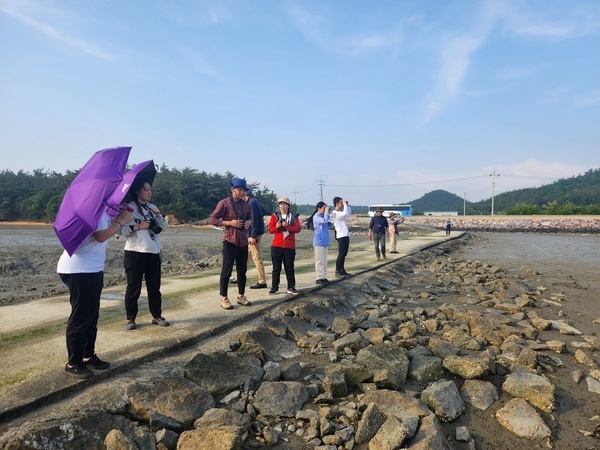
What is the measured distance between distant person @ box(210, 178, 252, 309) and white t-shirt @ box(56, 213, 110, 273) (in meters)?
2.28

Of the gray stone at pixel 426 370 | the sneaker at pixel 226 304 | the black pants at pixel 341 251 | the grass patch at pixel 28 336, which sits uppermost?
the black pants at pixel 341 251

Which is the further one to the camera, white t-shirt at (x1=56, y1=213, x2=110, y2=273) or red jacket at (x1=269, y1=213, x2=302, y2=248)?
red jacket at (x1=269, y1=213, x2=302, y2=248)

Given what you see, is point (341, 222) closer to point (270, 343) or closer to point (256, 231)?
point (256, 231)

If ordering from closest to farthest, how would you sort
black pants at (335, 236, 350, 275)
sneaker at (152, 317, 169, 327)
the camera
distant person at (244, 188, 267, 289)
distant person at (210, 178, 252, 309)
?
the camera < sneaker at (152, 317, 169, 327) < distant person at (210, 178, 252, 309) < distant person at (244, 188, 267, 289) < black pants at (335, 236, 350, 275)

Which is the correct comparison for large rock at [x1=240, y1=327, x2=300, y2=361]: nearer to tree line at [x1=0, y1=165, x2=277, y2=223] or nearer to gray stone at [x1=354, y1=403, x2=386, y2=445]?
gray stone at [x1=354, y1=403, x2=386, y2=445]

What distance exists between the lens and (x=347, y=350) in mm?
5031

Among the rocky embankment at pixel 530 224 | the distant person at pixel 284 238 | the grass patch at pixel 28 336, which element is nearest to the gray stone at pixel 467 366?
the distant person at pixel 284 238

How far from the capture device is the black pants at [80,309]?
339 centimetres

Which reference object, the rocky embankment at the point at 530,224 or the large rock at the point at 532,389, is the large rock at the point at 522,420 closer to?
the large rock at the point at 532,389

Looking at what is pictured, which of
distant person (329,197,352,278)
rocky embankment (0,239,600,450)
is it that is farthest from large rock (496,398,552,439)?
distant person (329,197,352,278)

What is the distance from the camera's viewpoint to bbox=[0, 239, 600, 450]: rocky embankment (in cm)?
301

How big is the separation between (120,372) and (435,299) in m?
7.17

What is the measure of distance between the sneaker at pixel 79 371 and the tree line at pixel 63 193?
48773mm

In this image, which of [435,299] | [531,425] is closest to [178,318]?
[531,425]
